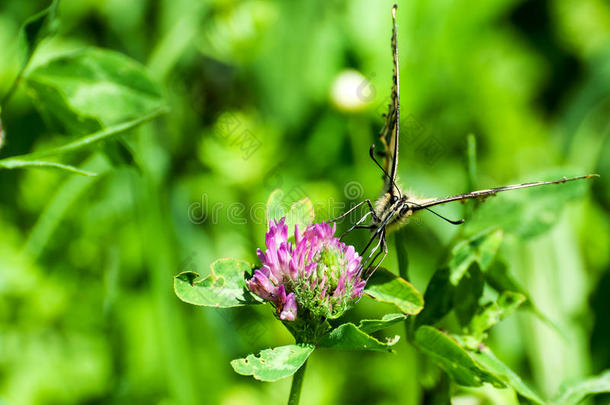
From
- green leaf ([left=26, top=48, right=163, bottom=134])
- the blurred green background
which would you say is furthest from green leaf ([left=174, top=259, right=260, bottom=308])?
Result: the blurred green background

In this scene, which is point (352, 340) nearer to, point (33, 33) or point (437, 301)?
point (437, 301)

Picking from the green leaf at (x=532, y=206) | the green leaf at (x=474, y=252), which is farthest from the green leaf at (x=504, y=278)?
the green leaf at (x=532, y=206)

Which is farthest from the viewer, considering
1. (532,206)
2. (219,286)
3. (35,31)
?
(532,206)

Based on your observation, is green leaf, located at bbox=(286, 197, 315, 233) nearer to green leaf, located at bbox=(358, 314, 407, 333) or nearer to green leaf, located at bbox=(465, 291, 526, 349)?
green leaf, located at bbox=(358, 314, 407, 333)

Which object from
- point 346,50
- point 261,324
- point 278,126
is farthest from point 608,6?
point 261,324

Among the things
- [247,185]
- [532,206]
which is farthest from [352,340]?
[247,185]

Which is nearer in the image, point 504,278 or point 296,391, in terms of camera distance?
point 296,391

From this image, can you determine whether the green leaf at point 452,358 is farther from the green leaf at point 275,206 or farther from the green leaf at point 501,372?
the green leaf at point 275,206

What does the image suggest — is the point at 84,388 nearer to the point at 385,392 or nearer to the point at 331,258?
the point at 385,392
